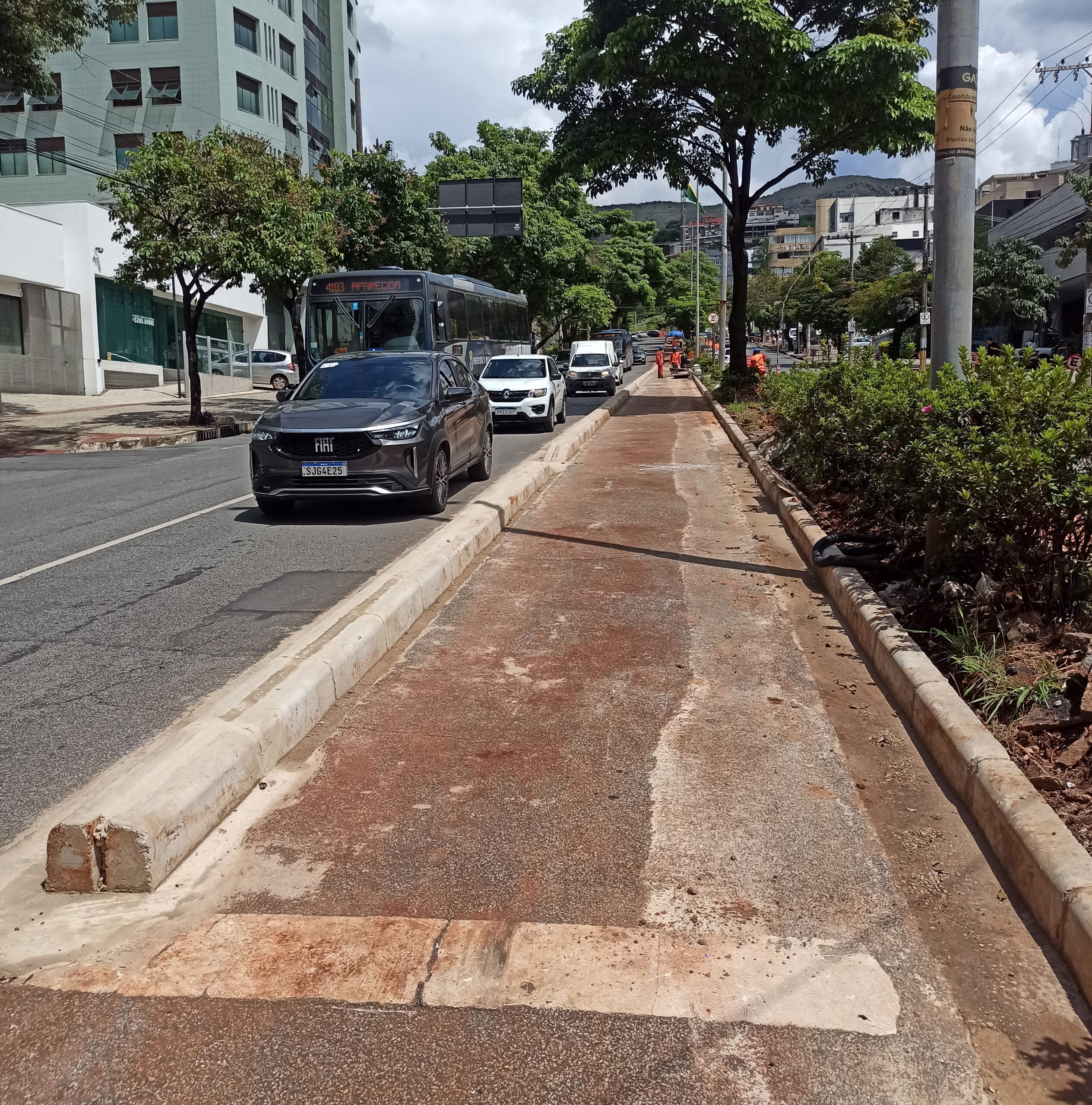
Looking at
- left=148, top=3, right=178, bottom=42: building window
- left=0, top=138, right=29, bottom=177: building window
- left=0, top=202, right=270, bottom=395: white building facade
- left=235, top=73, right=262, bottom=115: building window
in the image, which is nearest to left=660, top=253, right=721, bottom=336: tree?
left=235, top=73, right=262, bottom=115: building window

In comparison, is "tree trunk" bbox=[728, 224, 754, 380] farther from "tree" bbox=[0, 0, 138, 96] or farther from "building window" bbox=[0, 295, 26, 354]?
"building window" bbox=[0, 295, 26, 354]

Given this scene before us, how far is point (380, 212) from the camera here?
3456 centimetres

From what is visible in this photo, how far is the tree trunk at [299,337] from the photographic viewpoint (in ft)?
75.4

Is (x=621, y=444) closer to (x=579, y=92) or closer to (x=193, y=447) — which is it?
(x=193, y=447)

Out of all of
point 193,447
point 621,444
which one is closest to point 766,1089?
point 621,444

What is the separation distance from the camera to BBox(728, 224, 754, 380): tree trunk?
27641 millimetres

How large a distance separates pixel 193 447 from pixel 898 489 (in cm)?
1753

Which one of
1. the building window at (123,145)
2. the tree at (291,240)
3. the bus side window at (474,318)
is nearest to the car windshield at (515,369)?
the bus side window at (474,318)

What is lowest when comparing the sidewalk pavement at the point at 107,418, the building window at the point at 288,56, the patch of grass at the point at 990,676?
the patch of grass at the point at 990,676

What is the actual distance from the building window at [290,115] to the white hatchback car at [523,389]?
40.3 m

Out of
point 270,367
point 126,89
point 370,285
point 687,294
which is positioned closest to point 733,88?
point 370,285

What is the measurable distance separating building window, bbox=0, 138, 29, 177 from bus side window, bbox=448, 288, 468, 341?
36898 millimetres

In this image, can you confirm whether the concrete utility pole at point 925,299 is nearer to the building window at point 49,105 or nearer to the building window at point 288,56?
the building window at point 288,56

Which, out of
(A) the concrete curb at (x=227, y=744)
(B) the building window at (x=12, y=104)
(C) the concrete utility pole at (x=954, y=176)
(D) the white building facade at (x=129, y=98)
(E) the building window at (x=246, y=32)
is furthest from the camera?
(E) the building window at (x=246, y=32)
